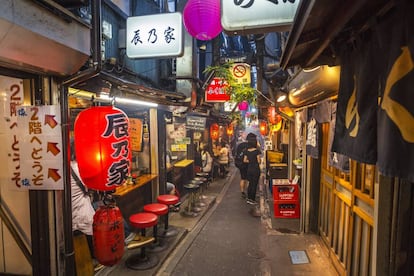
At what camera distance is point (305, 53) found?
12.1 feet

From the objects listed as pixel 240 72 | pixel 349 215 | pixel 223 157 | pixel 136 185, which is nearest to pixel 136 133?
pixel 136 185

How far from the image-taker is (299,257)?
6684 mm

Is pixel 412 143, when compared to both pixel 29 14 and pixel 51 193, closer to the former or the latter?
pixel 29 14

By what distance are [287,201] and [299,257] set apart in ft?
9.26

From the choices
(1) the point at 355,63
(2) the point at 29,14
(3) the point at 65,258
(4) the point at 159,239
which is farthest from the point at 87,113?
(4) the point at 159,239

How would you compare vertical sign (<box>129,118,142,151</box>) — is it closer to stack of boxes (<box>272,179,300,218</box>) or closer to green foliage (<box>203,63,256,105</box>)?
green foliage (<box>203,63,256,105</box>)

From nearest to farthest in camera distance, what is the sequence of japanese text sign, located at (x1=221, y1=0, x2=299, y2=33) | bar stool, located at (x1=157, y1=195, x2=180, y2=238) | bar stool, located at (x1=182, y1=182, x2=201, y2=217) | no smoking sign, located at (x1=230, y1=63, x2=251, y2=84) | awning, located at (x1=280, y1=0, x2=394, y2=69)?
awning, located at (x1=280, y1=0, x2=394, y2=69) → japanese text sign, located at (x1=221, y1=0, x2=299, y2=33) → bar stool, located at (x1=157, y1=195, x2=180, y2=238) → bar stool, located at (x1=182, y1=182, x2=201, y2=217) → no smoking sign, located at (x1=230, y1=63, x2=251, y2=84)

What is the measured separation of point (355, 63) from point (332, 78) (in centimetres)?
196

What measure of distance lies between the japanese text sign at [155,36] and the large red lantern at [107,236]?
4066 mm

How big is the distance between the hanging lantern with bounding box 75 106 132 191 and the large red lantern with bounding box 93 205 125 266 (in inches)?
35.6

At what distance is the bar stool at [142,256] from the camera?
651 centimetres

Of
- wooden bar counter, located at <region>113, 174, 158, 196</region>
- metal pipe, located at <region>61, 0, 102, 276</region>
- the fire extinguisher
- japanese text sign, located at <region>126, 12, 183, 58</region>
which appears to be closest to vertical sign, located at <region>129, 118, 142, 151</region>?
wooden bar counter, located at <region>113, 174, 158, 196</region>

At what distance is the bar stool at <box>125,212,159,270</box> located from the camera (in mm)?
6508

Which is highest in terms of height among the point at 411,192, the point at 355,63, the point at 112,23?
the point at 112,23
